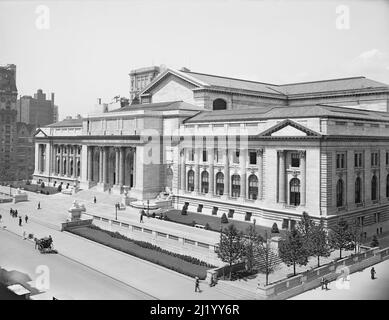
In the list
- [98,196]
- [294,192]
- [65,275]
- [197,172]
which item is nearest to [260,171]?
[294,192]

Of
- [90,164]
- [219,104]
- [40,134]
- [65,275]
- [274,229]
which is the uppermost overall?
[219,104]

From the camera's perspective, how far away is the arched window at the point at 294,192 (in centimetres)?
5438

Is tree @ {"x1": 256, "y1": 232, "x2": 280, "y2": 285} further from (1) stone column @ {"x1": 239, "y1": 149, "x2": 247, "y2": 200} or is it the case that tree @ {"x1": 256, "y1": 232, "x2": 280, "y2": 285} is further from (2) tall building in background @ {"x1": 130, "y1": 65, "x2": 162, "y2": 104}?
(2) tall building in background @ {"x1": 130, "y1": 65, "x2": 162, "y2": 104}

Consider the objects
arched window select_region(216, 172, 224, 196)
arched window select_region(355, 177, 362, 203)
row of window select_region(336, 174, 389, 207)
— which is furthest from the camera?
arched window select_region(216, 172, 224, 196)

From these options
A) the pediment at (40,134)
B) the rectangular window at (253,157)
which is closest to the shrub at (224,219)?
the rectangular window at (253,157)

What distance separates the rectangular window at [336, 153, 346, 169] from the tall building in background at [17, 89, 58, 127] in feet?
444

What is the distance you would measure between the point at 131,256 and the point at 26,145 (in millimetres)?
106874

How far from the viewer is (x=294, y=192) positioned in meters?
54.7

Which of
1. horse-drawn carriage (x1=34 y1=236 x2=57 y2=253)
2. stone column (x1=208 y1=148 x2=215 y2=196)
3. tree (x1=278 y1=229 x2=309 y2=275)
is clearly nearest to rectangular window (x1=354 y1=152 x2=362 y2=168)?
stone column (x1=208 y1=148 x2=215 y2=196)

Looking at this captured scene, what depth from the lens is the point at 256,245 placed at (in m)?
39.9

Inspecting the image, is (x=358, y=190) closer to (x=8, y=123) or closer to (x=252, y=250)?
(x=252, y=250)

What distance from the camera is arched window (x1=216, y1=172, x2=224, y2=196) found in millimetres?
64500

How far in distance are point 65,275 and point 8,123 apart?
98.4 metres
